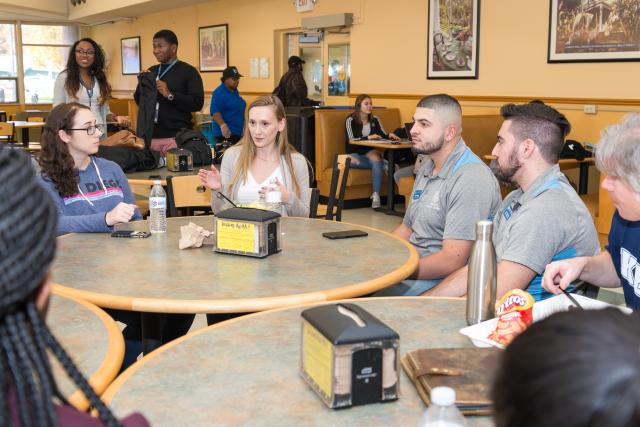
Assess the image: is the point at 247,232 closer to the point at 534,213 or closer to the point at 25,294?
the point at 534,213

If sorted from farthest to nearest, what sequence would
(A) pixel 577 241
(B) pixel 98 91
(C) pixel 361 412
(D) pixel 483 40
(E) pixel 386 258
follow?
(D) pixel 483 40 → (B) pixel 98 91 → (E) pixel 386 258 → (A) pixel 577 241 → (C) pixel 361 412

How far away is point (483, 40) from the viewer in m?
7.73

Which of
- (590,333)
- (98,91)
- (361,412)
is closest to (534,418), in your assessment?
(590,333)

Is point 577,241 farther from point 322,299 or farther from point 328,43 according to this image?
point 328,43

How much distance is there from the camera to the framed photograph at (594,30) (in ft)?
20.6

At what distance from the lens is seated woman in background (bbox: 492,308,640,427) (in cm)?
56

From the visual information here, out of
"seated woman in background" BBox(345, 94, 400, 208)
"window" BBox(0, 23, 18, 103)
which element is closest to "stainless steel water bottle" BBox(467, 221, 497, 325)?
"seated woman in background" BBox(345, 94, 400, 208)

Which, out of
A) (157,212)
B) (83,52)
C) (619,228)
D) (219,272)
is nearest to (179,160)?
(83,52)

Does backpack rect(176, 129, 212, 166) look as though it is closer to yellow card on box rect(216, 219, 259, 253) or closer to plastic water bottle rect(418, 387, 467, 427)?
yellow card on box rect(216, 219, 259, 253)

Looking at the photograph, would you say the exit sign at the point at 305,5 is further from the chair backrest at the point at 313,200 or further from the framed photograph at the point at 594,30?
the chair backrest at the point at 313,200

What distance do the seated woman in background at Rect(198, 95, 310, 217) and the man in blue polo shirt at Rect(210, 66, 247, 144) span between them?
5776mm

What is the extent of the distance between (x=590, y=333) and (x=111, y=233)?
2433 millimetres

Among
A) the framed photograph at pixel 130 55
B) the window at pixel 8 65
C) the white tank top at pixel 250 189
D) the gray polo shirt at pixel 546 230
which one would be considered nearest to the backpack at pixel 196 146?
the white tank top at pixel 250 189

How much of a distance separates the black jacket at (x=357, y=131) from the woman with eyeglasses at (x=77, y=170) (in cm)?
494
